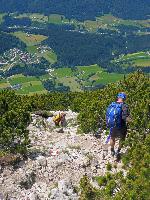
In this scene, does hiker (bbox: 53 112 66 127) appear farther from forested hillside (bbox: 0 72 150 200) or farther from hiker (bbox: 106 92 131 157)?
hiker (bbox: 106 92 131 157)

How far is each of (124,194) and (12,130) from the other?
7548 millimetres

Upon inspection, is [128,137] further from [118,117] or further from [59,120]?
[59,120]

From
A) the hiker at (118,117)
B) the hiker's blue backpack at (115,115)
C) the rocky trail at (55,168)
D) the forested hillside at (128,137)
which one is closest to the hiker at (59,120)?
the forested hillside at (128,137)

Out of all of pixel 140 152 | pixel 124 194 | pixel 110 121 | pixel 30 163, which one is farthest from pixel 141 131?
pixel 124 194

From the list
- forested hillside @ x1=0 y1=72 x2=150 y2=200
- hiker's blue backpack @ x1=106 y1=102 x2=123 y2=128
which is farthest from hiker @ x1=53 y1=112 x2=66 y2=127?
hiker's blue backpack @ x1=106 y1=102 x2=123 y2=128

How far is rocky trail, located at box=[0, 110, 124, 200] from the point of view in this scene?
60.8ft

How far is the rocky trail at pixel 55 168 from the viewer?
18.5 metres

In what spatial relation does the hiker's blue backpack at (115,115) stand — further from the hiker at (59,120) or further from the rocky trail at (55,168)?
the hiker at (59,120)

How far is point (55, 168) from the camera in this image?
20125 millimetres

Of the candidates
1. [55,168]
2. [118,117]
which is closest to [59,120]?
[55,168]

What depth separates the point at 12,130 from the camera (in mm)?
20594

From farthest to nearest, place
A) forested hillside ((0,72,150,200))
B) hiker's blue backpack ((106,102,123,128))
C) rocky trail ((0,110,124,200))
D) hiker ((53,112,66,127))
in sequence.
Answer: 1. hiker ((53,112,66,127))
2. hiker's blue backpack ((106,102,123,128))
3. rocky trail ((0,110,124,200))
4. forested hillside ((0,72,150,200))

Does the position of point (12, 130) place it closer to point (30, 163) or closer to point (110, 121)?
point (30, 163)

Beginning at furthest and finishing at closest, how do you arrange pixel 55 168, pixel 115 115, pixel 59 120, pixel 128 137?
1. pixel 59 120
2. pixel 128 137
3. pixel 55 168
4. pixel 115 115
